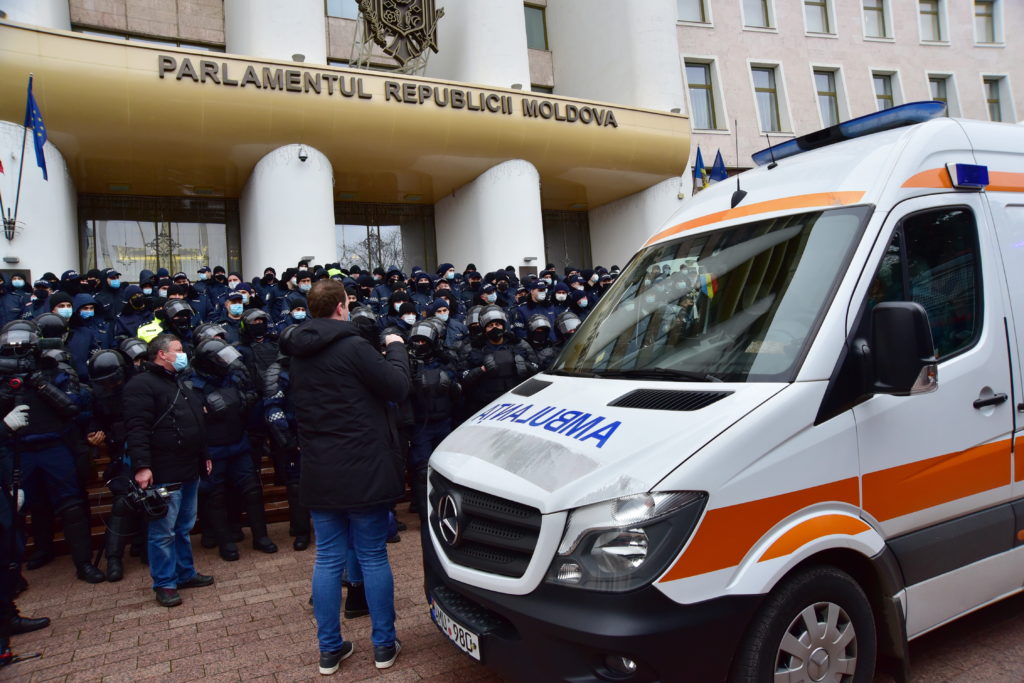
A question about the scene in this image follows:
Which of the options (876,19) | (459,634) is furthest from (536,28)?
(459,634)

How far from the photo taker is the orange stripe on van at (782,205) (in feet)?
10.3

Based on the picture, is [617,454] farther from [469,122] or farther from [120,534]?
[469,122]

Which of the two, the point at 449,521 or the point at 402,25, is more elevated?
the point at 402,25

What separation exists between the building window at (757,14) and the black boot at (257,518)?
23.8 metres

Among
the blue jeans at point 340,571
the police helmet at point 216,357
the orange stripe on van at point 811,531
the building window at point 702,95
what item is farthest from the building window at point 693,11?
the orange stripe on van at point 811,531

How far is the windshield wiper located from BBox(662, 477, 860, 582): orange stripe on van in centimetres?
56

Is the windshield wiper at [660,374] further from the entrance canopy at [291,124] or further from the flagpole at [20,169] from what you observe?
the entrance canopy at [291,124]

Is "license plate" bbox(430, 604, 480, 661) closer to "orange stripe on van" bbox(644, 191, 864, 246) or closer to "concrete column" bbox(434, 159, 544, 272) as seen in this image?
"orange stripe on van" bbox(644, 191, 864, 246)

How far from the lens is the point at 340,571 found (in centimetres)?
364

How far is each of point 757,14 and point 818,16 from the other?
2635mm

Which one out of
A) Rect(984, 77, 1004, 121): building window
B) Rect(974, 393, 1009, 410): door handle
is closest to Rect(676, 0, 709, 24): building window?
Rect(984, 77, 1004, 121): building window

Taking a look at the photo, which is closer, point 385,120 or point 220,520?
point 220,520

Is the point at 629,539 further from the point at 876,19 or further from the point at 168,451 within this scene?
the point at 876,19

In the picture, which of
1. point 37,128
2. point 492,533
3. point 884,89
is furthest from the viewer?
point 884,89
